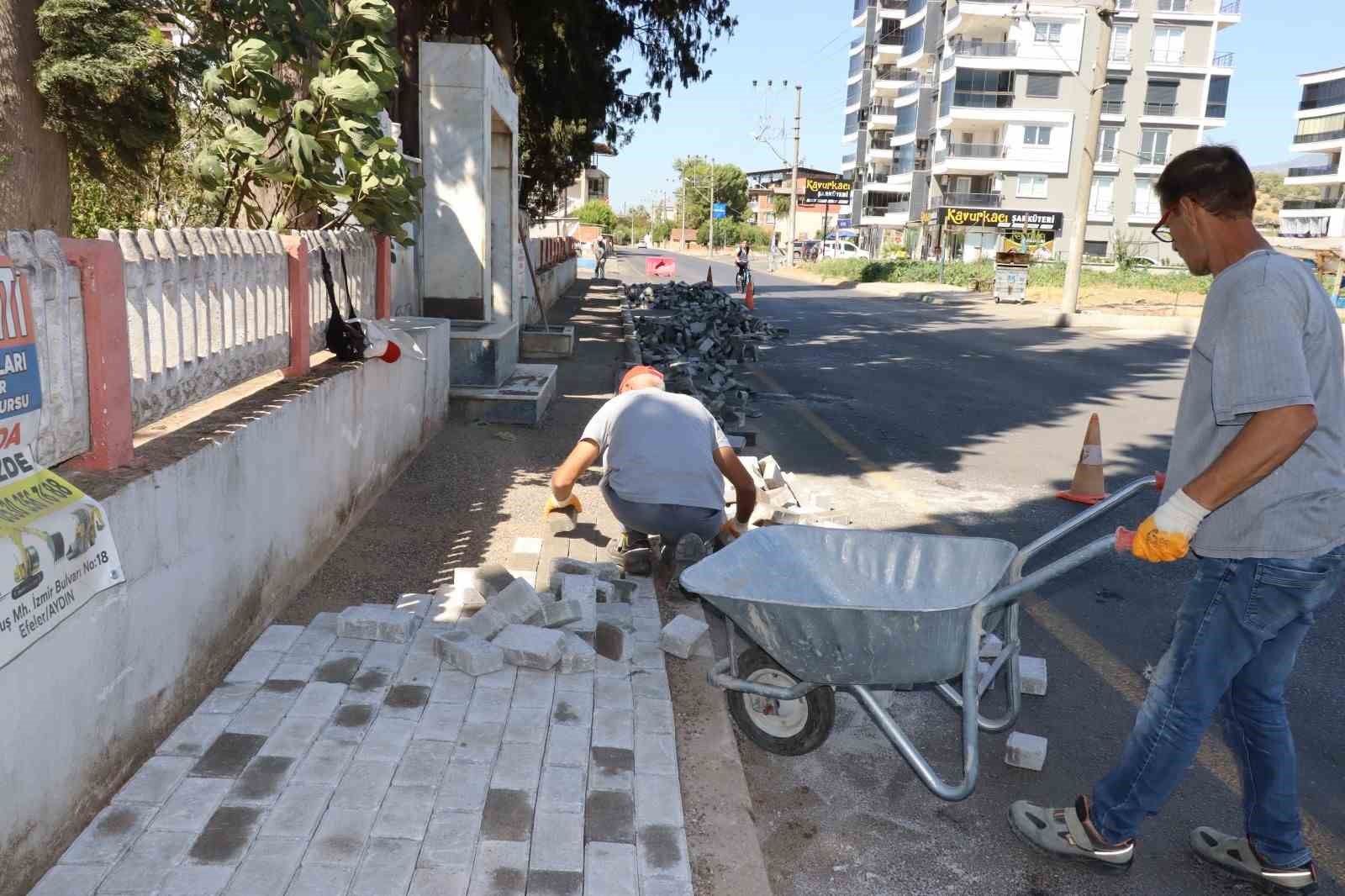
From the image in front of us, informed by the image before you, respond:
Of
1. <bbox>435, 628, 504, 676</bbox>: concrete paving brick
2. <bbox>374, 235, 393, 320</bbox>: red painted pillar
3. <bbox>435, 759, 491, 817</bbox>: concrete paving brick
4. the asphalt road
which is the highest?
<bbox>374, 235, 393, 320</bbox>: red painted pillar

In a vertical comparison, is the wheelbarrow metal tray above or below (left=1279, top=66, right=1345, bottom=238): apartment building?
below

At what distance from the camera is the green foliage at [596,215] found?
356 feet

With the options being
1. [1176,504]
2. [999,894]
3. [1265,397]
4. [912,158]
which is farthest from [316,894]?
[912,158]

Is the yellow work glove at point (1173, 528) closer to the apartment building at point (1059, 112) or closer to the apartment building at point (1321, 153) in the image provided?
the apartment building at point (1059, 112)

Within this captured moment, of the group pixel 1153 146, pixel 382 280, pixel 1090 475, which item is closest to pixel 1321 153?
pixel 1153 146

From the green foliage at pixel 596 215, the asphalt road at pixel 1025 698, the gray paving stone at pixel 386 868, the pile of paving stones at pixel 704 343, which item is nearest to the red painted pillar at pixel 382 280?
the pile of paving stones at pixel 704 343

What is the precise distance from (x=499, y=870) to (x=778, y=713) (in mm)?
1390

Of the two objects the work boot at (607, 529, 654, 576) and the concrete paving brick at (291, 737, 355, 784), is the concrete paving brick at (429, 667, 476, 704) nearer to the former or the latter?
the concrete paving brick at (291, 737, 355, 784)

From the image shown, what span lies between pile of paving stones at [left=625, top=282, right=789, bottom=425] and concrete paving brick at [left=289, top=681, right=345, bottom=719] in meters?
6.67

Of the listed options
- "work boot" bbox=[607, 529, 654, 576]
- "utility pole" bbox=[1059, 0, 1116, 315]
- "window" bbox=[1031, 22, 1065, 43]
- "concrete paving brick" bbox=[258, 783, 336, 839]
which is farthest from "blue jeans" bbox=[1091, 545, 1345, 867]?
"window" bbox=[1031, 22, 1065, 43]

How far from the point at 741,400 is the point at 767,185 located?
127 meters

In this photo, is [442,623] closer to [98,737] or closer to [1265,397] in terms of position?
[98,737]

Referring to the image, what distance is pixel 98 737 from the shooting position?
322 centimetres

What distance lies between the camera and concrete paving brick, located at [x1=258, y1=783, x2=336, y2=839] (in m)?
3.12
